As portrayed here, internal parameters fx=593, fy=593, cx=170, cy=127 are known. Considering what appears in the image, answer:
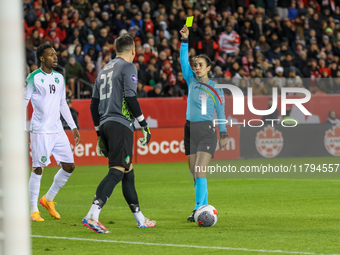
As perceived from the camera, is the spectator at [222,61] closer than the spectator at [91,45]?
No

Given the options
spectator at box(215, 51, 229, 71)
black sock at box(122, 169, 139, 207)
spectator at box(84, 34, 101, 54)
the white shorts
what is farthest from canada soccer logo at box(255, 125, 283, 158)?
black sock at box(122, 169, 139, 207)

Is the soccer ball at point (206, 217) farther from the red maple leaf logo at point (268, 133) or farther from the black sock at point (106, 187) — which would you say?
the red maple leaf logo at point (268, 133)

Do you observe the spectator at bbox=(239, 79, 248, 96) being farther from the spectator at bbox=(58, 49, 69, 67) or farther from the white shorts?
the white shorts

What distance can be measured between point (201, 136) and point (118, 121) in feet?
4.65

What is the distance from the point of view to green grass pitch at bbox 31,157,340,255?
19.6ft

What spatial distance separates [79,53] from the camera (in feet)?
64.2

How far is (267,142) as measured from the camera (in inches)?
757

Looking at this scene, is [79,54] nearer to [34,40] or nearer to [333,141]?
[34,40]

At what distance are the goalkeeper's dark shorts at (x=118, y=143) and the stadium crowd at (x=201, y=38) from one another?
11235mm

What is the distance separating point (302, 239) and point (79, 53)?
1443 cm

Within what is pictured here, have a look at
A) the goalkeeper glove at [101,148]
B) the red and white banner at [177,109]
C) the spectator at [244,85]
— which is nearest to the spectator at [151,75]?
the red and white banner at [177,109]

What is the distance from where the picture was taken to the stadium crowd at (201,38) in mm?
19906

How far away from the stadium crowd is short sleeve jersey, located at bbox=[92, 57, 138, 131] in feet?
36.2

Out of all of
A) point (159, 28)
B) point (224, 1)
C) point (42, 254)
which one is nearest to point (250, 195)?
point (42, 254)
